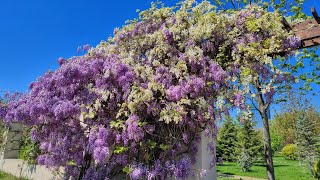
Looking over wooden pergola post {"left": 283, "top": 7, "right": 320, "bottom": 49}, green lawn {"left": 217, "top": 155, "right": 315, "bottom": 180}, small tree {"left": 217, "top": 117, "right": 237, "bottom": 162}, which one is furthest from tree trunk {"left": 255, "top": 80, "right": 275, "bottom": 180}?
small tree {"left": 217, "top": 117, "right": 237, "bottom": 162}

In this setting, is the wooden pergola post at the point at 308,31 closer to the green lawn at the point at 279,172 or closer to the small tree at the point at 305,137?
the green lawn at the point at 279,172

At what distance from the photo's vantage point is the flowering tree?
4.73 metres

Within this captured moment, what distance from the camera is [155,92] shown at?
4.89 metres

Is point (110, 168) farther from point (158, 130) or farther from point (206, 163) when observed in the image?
point (206, 163)

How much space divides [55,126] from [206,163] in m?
3.17

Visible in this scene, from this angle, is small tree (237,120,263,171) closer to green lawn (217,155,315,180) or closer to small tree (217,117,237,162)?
green lawn (217,155,315,180)

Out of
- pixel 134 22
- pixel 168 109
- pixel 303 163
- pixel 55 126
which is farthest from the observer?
pixel 303 163

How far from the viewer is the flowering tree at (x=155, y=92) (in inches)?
186

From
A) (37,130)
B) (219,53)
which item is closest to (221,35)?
(219,53)

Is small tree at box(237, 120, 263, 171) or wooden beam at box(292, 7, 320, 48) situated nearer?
wooden beam at box(292, 7, 320, 48)

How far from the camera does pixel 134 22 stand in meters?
6.41

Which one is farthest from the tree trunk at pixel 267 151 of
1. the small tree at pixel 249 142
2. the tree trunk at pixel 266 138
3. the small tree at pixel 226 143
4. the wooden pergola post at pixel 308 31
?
the small tree at pixel 226 143

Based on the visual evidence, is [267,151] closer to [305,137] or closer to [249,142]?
[249,142]

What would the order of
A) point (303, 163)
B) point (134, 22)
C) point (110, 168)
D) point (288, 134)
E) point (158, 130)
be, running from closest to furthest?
point (158, 130) → point (110, 168) → point (134, 22) → point (303, 163) → point (288, 134)
